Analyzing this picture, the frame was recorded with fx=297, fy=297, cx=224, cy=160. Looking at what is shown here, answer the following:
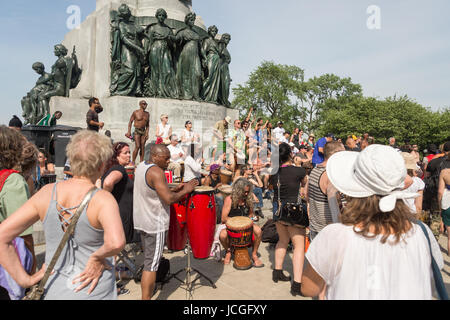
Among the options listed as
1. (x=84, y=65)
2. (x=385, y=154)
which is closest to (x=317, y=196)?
(x=385, y=154)

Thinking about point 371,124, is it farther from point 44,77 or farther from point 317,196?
point 317,196

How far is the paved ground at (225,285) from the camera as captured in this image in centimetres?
401

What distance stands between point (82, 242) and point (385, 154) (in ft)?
6.13

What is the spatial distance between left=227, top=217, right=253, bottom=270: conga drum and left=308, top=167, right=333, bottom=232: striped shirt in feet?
4.60

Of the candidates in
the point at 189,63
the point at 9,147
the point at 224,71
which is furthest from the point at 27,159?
the point at 224,71

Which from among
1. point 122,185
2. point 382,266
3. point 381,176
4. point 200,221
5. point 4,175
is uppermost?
point 381,176

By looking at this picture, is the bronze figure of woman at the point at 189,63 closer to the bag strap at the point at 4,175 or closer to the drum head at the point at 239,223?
the drum head at the point at 239,223

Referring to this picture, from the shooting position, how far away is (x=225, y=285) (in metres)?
4.37

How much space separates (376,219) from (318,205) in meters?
2.34

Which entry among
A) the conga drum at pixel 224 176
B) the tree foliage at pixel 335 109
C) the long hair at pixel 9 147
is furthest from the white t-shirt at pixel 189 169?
the tree foliage at pixel 335 109

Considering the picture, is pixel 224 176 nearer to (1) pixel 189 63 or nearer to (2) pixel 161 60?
(2) pixel 161 60

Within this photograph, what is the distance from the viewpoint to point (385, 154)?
1476mm

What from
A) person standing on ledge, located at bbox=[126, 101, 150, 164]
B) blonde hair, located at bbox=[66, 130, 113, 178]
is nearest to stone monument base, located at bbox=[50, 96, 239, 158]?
person standing on ledge, located at bbox=[126, 101, 150, 164]

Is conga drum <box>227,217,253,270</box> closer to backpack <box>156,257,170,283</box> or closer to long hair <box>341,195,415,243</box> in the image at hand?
backpack <box>156,257,170,283</box>
